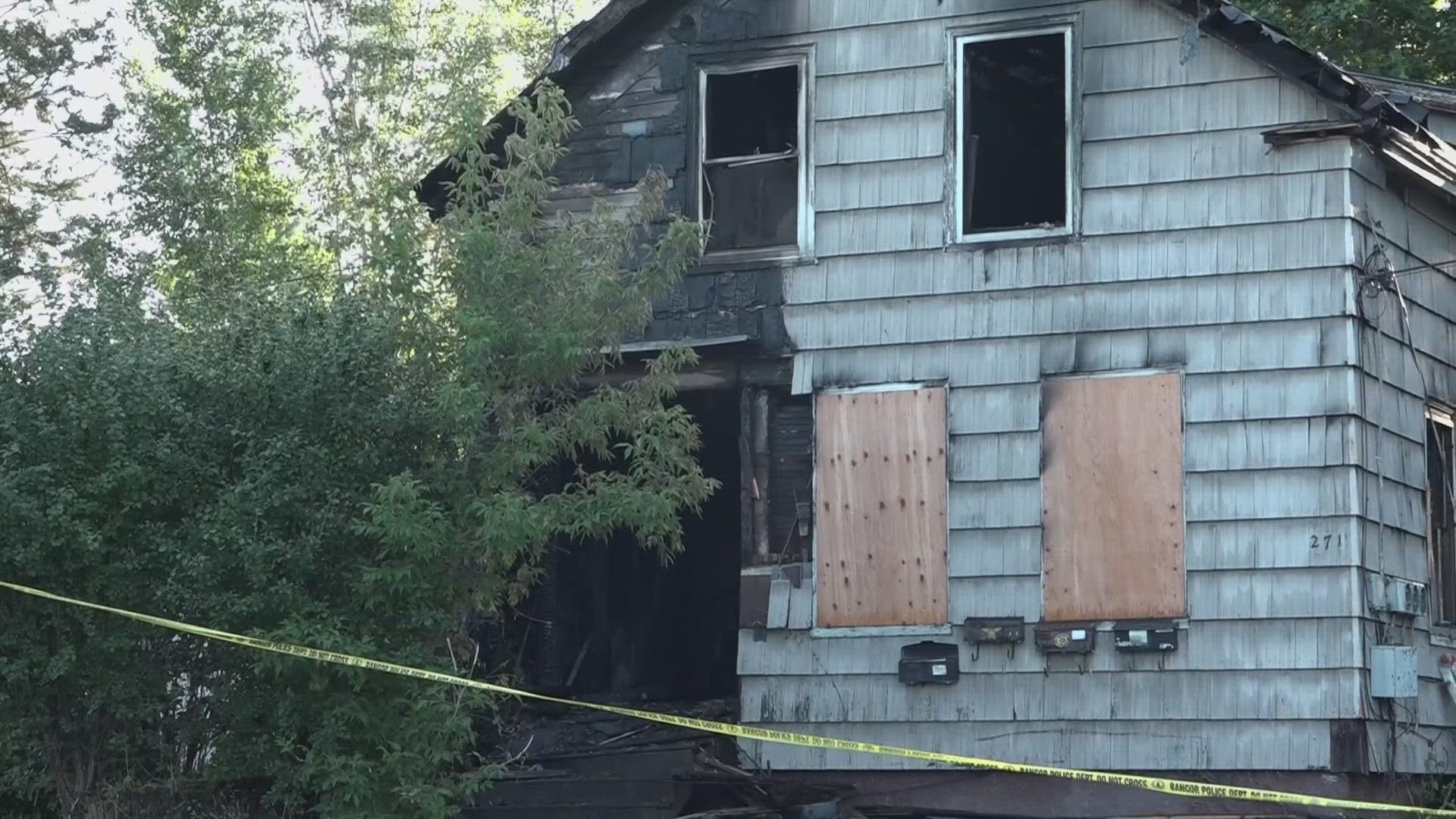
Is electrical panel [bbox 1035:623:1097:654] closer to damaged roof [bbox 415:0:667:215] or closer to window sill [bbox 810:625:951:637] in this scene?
window sill [bbox 810:625:951:637]

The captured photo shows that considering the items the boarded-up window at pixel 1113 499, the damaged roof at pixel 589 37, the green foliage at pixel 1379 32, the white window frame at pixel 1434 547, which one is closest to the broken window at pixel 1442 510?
the white window frame at pixel 1434 547

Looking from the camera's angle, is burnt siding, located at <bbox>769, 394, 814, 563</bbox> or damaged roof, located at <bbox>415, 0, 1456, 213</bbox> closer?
damaged roof, located at <bbox>415, 0, 1456, 213</bbox>

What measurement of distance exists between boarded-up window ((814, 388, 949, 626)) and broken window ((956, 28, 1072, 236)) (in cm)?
141

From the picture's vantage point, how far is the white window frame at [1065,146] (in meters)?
12.7

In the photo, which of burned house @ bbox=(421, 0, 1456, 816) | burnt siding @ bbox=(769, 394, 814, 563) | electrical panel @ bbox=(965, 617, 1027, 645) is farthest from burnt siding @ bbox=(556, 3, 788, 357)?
electrical panel @ bbox=(965, 617, 1027, 645)

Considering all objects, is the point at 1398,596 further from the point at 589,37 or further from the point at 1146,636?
the point at 589,37

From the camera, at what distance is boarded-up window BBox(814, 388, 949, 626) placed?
1280 centimetres

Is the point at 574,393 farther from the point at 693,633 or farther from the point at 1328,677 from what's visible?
the point at 1328,677

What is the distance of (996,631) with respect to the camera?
12.5 m

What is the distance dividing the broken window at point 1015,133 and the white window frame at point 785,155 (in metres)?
1.12

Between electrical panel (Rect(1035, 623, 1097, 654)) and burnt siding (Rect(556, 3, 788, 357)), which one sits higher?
burnt siding (Rect(556, 3, 788, 357))

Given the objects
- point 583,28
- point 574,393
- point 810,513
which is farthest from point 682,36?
point 810,513

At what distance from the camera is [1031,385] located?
12641mm

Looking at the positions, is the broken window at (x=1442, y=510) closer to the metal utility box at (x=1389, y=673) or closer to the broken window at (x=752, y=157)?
the metal utility box at (x=1389, y=673)
